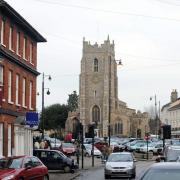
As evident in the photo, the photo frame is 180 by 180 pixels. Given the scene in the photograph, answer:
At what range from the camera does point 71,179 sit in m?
33.3

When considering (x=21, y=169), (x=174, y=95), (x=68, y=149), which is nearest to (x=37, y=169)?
(x=21, y=169)

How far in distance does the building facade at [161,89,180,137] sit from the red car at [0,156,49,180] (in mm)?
113612

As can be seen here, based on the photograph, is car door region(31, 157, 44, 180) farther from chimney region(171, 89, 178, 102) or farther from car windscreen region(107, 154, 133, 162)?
chimney region(171, 89, 178, 102)

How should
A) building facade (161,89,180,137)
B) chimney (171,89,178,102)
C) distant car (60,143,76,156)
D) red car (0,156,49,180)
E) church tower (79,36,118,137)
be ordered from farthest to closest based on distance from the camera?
church tower (79,36,118,137), chimney (171,89,178,102), building facade (161,89,180,137), distant car (60,143,76,156), red car (0,156,49,180)

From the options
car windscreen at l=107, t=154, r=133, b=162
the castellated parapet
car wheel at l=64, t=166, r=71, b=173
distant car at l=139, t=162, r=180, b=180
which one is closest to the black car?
car wheel at l=64, t=166, r=71, b=173

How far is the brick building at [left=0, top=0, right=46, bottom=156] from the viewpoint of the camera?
39.1 m

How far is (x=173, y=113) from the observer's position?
147 m

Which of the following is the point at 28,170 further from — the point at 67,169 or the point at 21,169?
the point at 67,169

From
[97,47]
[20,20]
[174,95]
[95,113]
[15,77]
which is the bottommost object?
[15,77]

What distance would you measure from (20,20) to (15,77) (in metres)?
3.87

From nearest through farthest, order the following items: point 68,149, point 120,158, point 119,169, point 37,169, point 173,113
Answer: point 37,169
point 119,169
point 120,158
point 68,149
point 173,113

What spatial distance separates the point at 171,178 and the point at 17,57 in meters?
31.4

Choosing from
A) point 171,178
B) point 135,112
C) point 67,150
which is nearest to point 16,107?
point 67,150

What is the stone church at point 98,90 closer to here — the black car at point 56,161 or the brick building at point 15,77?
the brick building at point 15,77
